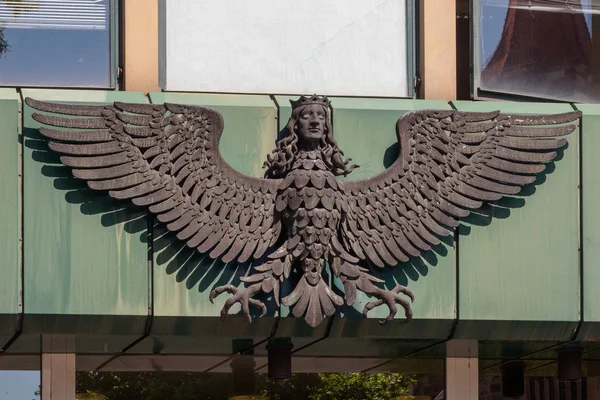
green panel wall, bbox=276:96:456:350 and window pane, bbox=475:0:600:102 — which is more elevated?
window pane, bbox=475:0:600:102

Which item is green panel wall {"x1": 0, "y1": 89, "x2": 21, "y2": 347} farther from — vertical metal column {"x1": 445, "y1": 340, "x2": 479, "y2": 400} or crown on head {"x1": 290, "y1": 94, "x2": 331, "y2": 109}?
A: vertical metal column {"x1": 445, "y1": 340, "x2": 479, "y2": 400}

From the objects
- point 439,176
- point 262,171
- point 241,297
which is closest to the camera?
point 241,297

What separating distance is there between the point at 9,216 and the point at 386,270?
2.90m

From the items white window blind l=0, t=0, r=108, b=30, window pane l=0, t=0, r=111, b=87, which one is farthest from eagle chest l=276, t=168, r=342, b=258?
white window blind l=0, t=0, r=108, b=30

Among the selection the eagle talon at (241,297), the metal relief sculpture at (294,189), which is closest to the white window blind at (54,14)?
the metal relief sculpture at (294,189)

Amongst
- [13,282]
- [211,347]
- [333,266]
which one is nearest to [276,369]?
[211,347]

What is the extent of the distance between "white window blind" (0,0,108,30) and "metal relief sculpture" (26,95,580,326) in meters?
0.97

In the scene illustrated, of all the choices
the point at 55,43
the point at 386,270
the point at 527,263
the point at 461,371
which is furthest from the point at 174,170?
the point at 461,371

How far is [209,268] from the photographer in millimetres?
12016

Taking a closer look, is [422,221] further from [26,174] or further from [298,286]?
[26,174]

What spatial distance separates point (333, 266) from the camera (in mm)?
11867

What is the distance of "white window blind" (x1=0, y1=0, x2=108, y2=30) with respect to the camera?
40.9ft

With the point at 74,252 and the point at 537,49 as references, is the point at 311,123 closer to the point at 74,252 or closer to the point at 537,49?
the point at 74,252

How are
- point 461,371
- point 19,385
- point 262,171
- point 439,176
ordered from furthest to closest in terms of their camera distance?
point 461,371 < point 19,385 < point 439,176 < point 262,171
